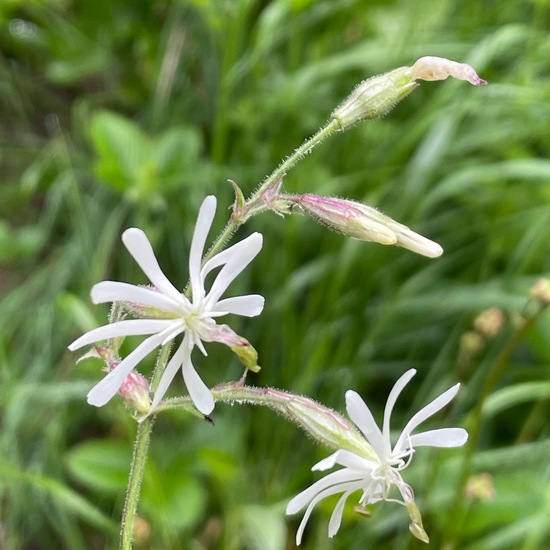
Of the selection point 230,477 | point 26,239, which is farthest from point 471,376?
point 26,239

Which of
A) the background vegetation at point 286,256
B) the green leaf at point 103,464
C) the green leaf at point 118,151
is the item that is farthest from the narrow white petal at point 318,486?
the green leaf at point 118,151

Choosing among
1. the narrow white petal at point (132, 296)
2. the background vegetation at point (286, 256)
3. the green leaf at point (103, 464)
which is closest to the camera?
the narrow white petal at point (132, 296)

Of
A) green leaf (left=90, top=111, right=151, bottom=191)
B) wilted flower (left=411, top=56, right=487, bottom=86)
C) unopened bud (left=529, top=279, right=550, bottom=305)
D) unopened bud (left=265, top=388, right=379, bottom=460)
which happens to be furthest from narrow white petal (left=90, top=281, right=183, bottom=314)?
green leaf (left=90, top=111, right=151, bottom=191)

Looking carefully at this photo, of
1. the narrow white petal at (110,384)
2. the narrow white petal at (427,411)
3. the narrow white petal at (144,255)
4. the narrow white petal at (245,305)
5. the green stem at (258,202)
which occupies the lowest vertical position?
the narrow white petal at (110,384)

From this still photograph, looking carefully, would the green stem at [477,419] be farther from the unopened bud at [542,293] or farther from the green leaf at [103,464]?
the green leaf at [103,464]

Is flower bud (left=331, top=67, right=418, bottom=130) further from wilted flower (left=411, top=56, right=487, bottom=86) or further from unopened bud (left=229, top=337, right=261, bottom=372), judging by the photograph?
unopened bud (left=229, top=337, right=261, bottom=372)

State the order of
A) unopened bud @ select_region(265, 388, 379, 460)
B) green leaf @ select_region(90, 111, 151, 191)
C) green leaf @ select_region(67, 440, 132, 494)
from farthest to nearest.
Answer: green leaf @ select_region(90, 111, 151, 191), green leaf @ select_region(67, 440, 132, 494), unopened bud @ select_region(265, 388, 379, 460)
